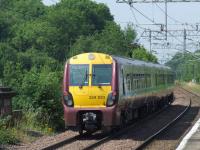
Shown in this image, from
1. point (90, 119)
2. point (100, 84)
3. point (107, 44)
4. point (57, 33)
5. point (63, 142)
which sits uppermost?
point (57, 33)

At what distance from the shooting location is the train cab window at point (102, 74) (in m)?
20.0

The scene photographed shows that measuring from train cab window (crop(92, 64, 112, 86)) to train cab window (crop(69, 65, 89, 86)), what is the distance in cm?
25

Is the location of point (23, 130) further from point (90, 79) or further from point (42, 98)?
point (42, 98)

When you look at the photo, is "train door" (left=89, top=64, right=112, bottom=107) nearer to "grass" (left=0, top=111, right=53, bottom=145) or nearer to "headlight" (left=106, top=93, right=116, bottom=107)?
"headlight" (left=106, top=93, right=116, bottom=107)

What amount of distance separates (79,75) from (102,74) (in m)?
0.72

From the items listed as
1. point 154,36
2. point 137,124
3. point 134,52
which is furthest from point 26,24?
point 137,124

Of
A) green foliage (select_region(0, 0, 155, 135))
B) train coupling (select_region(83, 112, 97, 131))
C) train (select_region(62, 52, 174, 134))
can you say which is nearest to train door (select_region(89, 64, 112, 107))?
train (select_region(62, 52, 174, 134))

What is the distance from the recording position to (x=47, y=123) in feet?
72.7

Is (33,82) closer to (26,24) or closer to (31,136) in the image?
(31,136)

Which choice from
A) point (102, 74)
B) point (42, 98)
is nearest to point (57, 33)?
point (42, 98)

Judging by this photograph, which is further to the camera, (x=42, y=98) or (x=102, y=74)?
(x=42, y=98)

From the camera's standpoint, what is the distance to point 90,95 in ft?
64.5

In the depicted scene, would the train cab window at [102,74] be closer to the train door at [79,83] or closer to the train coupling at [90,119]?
the train door at [79,83]

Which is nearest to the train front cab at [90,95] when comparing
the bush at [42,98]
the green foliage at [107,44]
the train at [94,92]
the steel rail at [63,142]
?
the train at [94,92]
